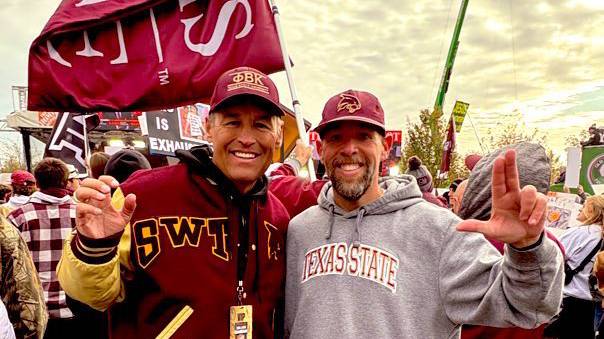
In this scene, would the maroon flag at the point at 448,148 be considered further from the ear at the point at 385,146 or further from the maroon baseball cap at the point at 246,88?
the maroon baseball cap at the point at 246,88

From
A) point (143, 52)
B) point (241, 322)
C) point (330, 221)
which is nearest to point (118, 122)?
point (143, 52)

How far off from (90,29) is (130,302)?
2.89m

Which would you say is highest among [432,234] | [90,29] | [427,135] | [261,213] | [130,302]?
[427,135]

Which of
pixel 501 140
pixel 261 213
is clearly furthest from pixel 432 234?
pixel 501 140

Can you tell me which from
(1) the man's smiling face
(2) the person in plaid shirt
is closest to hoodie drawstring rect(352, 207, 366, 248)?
(1) the man's smiling face

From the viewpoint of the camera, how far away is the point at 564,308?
5.23 metres

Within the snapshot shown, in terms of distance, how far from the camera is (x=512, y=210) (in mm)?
1480

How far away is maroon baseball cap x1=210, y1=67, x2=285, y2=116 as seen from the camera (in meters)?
2.19

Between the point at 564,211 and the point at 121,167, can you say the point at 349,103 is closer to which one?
the point at 121,167

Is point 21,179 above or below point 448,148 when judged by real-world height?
below

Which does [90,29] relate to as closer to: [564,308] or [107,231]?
[107,231]

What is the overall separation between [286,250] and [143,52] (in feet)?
8.80

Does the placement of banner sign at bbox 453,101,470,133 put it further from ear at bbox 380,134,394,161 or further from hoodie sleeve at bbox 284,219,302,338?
hoodie sleeve at bbox 284,219,302,338

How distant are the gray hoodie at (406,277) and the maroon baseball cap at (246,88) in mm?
681
